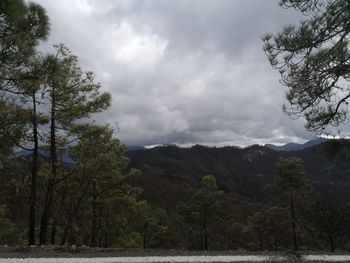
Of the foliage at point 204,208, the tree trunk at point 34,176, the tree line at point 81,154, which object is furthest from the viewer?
the foliage at point 204,208

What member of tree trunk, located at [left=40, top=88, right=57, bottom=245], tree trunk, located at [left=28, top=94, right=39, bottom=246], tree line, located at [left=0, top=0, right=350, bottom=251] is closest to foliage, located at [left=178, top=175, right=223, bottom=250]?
tree line, located at [left=0, top=0, right=350, bottom=251]

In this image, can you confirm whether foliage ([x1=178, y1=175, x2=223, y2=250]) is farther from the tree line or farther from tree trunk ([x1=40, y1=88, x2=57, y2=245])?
tree trunk ([x1=40, y1=88, x2=57, y2=245])

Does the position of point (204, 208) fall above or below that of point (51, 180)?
below

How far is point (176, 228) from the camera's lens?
63.6 metres

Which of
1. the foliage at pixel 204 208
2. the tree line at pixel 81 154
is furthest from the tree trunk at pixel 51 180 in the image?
the foliage at pixel 204 208

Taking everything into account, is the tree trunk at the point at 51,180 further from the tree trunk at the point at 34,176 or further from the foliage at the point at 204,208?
the foliage at the point at 204,208

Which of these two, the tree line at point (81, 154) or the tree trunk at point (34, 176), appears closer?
the tree line at point (81, 154)

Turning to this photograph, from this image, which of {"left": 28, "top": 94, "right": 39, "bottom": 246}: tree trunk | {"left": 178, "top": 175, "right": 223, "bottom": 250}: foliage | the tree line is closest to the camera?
the tree line

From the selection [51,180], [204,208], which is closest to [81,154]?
Answer: [51,180]

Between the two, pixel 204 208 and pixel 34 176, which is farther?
pixel 204 208

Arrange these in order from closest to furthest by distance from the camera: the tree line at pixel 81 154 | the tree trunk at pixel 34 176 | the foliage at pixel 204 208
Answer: the tree line at pixel 81 154
the tree trunk at pixel 34 176
the foliage at pixel 204 208

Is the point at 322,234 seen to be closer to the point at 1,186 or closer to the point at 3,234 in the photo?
the point at 1,186

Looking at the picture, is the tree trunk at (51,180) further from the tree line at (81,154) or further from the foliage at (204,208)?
the foliage at (204,208)

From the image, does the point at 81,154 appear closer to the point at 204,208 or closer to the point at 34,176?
the point at 34,176
